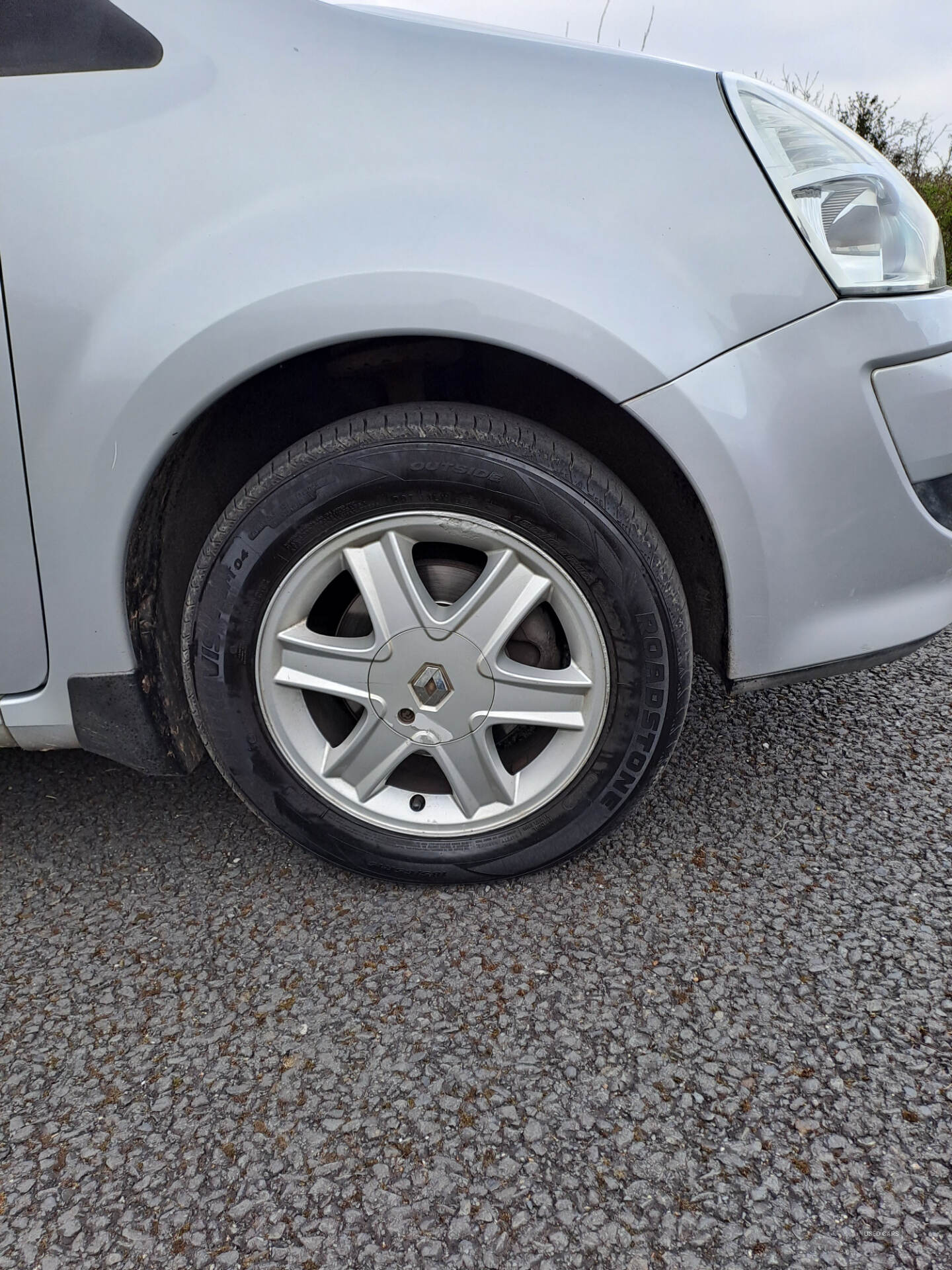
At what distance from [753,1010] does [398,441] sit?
0.99 metres

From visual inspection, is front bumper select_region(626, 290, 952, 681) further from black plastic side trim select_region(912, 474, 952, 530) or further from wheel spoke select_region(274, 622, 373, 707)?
wheel spoke select_region(274, 622, 373, 707)

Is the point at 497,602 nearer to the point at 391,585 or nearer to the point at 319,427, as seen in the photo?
the point at 391,585

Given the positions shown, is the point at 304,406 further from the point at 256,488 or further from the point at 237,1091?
the point at 237,1091

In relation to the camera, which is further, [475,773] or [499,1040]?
[475,773]

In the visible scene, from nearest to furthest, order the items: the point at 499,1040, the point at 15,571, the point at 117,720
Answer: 1. the point at 499,1040
2. the point at 15,571
3. the point at 117,720

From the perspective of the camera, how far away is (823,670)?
1.56 meters

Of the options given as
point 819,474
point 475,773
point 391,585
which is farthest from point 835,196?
point 475,773

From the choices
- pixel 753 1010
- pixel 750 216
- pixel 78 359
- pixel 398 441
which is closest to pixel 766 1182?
pixel 753 1010

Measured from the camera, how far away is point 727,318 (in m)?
1.35

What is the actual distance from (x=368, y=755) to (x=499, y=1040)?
507 millimetres

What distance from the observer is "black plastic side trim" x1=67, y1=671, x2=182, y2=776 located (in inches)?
61.0

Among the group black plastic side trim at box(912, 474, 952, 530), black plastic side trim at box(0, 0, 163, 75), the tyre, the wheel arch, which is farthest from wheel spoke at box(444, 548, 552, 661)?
black plastic side trim at box(0, 0, 163, 75)

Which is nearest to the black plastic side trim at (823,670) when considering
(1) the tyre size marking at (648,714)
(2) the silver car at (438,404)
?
(2) the silver car at (438,404)

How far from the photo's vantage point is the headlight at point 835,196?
137 cm
